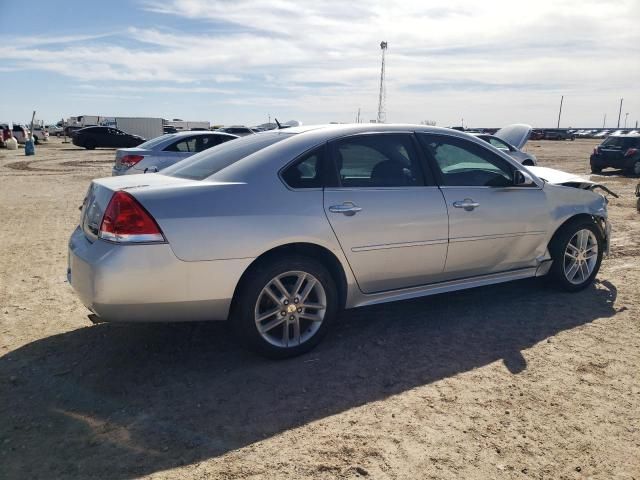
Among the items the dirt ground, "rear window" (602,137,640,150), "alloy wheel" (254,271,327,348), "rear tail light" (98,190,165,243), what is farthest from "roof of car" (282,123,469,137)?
"rear window" (602,137,640,150)

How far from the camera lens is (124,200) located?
3.21 m

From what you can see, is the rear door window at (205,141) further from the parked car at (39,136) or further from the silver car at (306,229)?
the parked car at (39,136)

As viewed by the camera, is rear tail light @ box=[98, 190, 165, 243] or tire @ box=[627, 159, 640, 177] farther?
tire @ box=[627, 159, 640, 177]

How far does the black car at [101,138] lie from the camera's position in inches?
1398

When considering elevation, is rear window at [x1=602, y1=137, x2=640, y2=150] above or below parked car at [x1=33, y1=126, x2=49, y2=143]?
above

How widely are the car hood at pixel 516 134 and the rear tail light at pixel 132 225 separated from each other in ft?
31.5

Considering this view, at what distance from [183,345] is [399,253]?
5.67ft

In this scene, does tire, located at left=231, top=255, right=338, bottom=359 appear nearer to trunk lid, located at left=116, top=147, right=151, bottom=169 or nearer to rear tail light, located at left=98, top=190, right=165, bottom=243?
rear tail light, located at left=98, top=190, right=165, bottom=243

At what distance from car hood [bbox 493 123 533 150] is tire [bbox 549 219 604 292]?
20.8 feet

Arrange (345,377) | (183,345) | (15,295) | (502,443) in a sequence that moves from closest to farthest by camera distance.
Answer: (502,443) < (345,377) < (183,345) < (15,295)

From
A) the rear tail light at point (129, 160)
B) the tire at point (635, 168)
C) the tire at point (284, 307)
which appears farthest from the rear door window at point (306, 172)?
the tire at point (635, 168)

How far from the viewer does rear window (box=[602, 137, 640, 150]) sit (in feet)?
64.5

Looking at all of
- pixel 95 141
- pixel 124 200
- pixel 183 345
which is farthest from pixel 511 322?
pixel 95 141

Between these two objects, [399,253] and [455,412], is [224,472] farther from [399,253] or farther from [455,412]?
[399,253]
